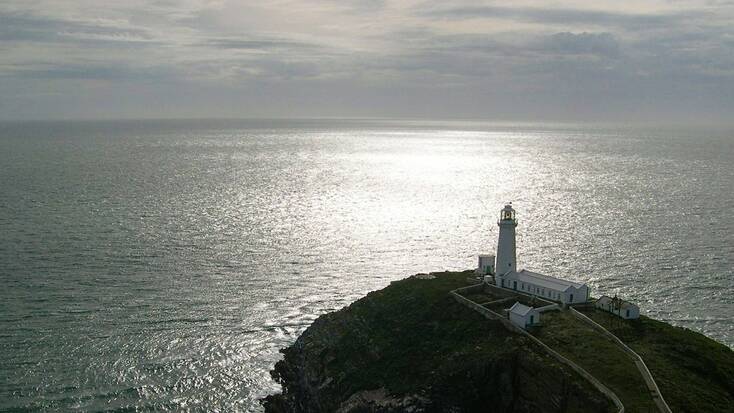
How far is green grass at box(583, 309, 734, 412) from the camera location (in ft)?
135

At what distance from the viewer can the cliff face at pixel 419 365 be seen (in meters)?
44.4

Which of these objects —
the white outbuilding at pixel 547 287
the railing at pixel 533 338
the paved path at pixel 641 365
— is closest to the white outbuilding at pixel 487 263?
the white outbuilding at pixel 547 287

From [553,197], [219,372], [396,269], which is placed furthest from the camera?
[553,197]

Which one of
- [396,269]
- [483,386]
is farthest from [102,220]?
[483,386]

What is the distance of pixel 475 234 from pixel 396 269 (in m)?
27.6

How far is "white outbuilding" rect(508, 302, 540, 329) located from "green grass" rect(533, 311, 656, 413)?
81 cm

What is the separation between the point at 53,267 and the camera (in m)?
79.5

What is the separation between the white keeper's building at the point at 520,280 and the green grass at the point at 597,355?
2601 millimetres

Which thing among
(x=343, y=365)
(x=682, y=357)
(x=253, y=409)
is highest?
(x=682, y=357)

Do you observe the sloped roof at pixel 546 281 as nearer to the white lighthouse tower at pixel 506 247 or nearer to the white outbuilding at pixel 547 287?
the white outbuilding at pixel 547 287

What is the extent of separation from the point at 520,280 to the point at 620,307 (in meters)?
9.66

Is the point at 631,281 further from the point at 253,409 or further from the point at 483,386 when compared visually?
the point at 253,409

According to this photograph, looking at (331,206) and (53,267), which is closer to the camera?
(53,267)

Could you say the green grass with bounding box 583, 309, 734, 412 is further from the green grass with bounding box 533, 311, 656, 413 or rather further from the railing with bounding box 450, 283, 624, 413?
the railing with bounding box 450, 283, 624, 413
